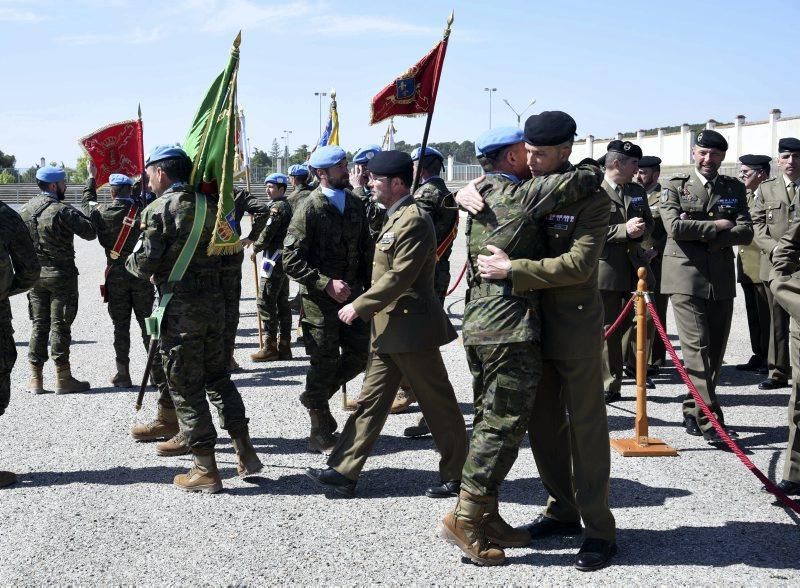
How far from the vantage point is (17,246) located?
20.2ft

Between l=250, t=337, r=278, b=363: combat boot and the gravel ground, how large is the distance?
2584mm

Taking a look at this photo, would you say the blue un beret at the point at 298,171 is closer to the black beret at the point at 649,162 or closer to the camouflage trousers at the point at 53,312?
the camouflage trousers at the point at 53,312

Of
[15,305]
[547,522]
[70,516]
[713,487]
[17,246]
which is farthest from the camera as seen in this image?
[15,305]

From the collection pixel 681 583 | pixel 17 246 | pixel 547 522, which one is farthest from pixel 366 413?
pixel 17 246

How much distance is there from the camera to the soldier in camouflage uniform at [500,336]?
4.23 m

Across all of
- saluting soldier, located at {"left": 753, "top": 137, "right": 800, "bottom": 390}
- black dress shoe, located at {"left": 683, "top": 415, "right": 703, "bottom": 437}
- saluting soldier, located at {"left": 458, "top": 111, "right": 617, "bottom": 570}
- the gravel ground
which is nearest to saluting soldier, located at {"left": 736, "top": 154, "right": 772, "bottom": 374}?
saluting soldier, located at {"left": 753, "top": 137, "right": 800, "bottom": 390}

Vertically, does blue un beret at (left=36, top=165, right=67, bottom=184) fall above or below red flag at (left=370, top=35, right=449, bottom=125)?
below

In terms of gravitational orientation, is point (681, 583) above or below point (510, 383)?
below

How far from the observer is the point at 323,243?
6402 mm

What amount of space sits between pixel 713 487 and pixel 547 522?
57.3 inches

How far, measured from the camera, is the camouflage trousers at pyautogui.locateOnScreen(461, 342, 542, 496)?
168 inches

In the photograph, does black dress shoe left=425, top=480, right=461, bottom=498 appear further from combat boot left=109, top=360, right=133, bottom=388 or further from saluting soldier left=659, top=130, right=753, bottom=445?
combat boot left=109, top=360, right=133, bottom=388

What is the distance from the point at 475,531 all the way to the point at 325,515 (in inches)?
46.1

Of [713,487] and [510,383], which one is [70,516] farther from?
[713,487]
